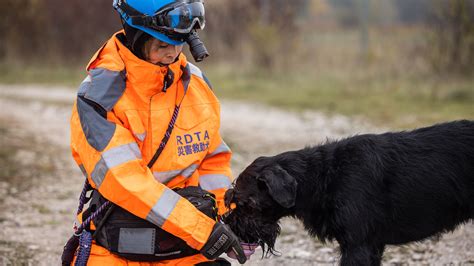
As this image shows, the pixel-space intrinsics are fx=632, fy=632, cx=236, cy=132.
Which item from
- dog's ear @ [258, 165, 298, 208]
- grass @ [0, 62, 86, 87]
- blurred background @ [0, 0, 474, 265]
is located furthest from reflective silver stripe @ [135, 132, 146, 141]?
grass @ [0, 62, 86, 87]

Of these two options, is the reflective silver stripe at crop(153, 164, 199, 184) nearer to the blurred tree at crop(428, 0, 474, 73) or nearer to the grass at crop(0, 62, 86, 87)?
the blurred tree at crop(428, 0, 474, 73)

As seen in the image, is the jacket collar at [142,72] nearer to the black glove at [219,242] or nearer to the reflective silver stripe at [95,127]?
the reflective silver stripe at [95,127]

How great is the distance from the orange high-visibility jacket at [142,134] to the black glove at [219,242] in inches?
1.5

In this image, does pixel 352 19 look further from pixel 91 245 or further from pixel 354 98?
pixel 91 245

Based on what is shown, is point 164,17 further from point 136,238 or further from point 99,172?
point 136,238

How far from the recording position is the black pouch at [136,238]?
3609 mm

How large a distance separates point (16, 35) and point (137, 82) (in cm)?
2133

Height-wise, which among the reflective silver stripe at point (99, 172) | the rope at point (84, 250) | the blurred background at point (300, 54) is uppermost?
the reflective silver stripe at point (99, 172)

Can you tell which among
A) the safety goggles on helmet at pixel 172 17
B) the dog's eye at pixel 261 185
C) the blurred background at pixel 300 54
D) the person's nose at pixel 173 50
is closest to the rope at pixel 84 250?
the dog's eye at pixel 261 185

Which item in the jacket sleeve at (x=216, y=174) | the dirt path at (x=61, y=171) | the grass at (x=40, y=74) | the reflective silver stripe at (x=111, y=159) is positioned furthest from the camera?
the grass at (x=40, y=74)

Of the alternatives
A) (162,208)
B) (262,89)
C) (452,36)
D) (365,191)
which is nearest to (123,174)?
(162,208)

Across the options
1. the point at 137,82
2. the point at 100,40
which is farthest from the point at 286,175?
the point at 100,40

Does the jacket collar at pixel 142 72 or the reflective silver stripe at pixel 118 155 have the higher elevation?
the jacket collar at pixel 142 72

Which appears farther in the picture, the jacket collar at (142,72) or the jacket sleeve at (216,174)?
the jacket sleeve at (216,174)
